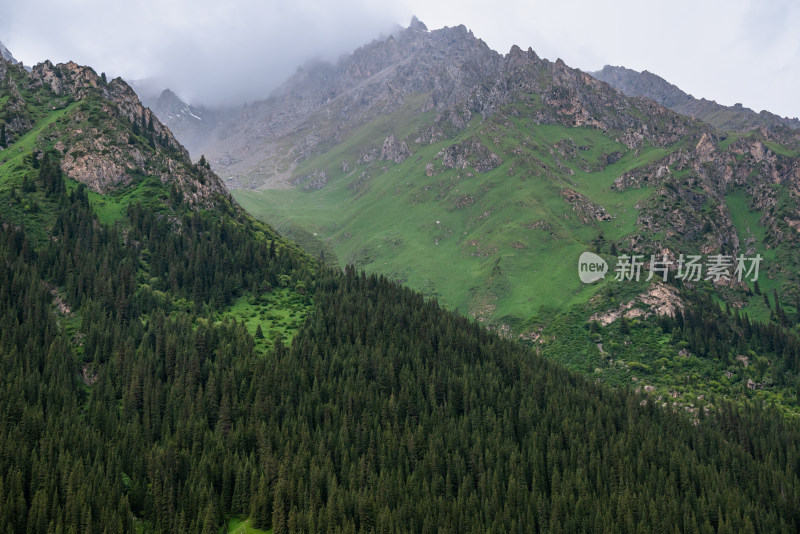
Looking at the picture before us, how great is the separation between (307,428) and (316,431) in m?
2.35

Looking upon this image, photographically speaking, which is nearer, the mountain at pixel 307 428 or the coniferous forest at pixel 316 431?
the coniferous forest at pixel 316 431

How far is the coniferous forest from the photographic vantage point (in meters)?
116

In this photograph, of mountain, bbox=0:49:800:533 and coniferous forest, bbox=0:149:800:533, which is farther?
mountain, bbox=0:49:800:533

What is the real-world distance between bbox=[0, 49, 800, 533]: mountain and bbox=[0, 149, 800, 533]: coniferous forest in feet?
1.74

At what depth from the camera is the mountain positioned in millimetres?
115812

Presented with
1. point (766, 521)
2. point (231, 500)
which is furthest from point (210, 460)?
point (766, 521)

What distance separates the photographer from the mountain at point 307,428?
115812 mm

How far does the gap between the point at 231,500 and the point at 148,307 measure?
272 ft

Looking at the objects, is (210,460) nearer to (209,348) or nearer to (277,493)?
(277,493)

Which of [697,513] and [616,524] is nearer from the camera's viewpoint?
[616,524]

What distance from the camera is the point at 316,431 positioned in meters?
139

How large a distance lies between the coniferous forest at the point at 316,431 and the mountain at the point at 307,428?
0.53 metres

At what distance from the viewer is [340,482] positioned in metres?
127

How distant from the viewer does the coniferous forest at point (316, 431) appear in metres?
116
